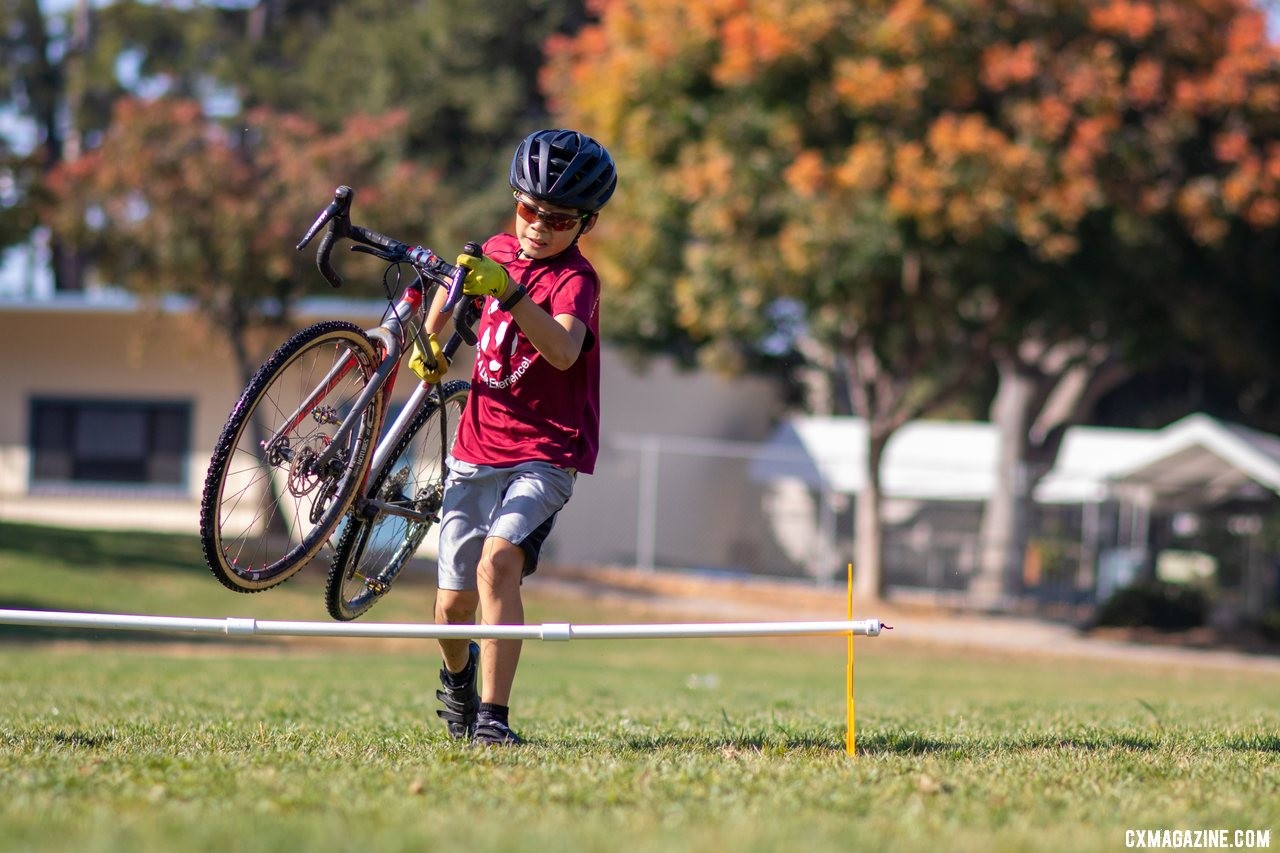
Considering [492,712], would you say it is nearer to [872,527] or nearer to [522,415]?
[522,415]

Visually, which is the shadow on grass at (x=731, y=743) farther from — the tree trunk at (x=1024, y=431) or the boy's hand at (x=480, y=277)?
the tree trunk at (x=1024, y=431)

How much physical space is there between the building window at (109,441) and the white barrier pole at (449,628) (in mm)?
23953

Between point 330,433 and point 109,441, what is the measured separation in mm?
24442

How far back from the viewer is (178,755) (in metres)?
5.02

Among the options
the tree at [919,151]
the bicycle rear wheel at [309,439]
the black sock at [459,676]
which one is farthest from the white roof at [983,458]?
the bicycle rear wheel at [309,439]

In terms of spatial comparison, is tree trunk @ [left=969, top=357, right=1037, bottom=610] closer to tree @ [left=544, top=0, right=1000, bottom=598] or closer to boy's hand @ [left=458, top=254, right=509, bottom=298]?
tree @ [left=544, top=0, right=1000, bottom=598]

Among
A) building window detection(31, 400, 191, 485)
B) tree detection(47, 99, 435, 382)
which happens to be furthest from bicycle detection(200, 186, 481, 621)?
building window detection(31, 400, 191, 485)

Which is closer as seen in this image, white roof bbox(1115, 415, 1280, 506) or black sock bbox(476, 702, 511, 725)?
black sock bbox(476, 702, 511, 725)

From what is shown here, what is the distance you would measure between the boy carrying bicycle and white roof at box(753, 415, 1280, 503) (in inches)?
739

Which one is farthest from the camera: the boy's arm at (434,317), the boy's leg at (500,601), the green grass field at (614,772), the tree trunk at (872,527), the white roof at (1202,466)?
the tree trunk at (872,527)

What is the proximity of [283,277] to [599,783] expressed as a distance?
67.3 ft

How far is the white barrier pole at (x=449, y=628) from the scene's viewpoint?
506cm

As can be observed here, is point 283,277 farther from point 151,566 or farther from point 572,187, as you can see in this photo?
point 572,187

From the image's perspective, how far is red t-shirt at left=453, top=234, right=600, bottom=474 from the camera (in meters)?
5.64
